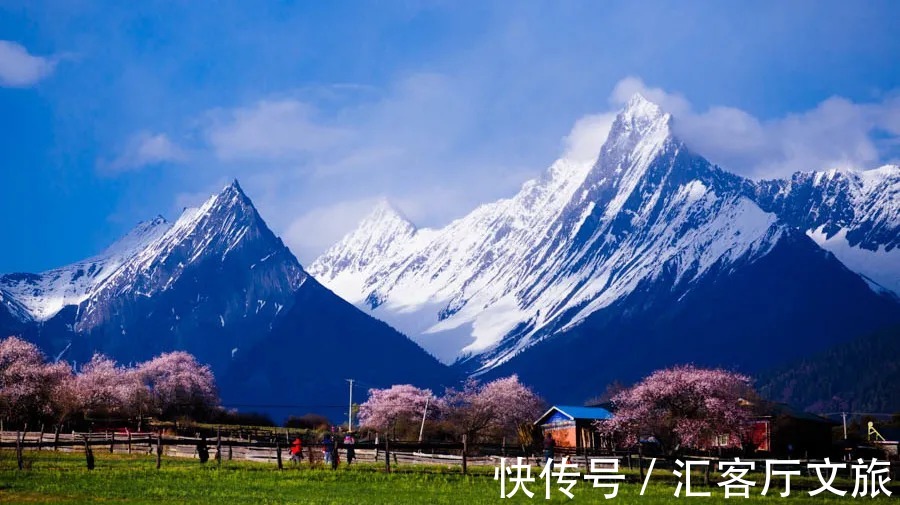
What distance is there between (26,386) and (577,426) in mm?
57432

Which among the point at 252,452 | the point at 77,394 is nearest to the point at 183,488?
the point at 252,452

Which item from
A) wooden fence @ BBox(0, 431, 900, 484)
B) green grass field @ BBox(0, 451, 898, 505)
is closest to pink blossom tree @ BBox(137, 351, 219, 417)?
wooden fence @ BBox(0, 431, 900, 484)

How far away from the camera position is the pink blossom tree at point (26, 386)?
4599 inches

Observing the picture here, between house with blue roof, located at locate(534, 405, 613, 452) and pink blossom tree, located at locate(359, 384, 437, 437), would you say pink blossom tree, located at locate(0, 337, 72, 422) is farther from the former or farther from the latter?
house with blue roof, located at locate(534, 405, 613, 452)

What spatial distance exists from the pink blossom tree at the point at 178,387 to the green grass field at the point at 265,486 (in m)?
102

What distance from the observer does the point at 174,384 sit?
6437 inches

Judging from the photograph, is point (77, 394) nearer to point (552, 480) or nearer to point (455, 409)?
point (455, 409)

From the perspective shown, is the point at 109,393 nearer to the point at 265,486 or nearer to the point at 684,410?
the point at 684,410

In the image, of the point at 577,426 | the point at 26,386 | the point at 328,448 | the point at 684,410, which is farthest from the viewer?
the point at 577,426

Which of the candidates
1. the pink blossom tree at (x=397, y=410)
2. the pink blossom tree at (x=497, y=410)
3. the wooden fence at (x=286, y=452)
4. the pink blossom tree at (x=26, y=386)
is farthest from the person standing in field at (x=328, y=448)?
the pink blossom tree at (x=397, y=410)

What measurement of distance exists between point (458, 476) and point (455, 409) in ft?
336

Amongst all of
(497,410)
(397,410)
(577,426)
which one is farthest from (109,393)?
(577,426)

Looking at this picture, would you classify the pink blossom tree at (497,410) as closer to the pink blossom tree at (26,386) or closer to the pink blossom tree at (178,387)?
the pink blossom tree at (178,387)

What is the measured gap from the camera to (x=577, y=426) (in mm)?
119562
